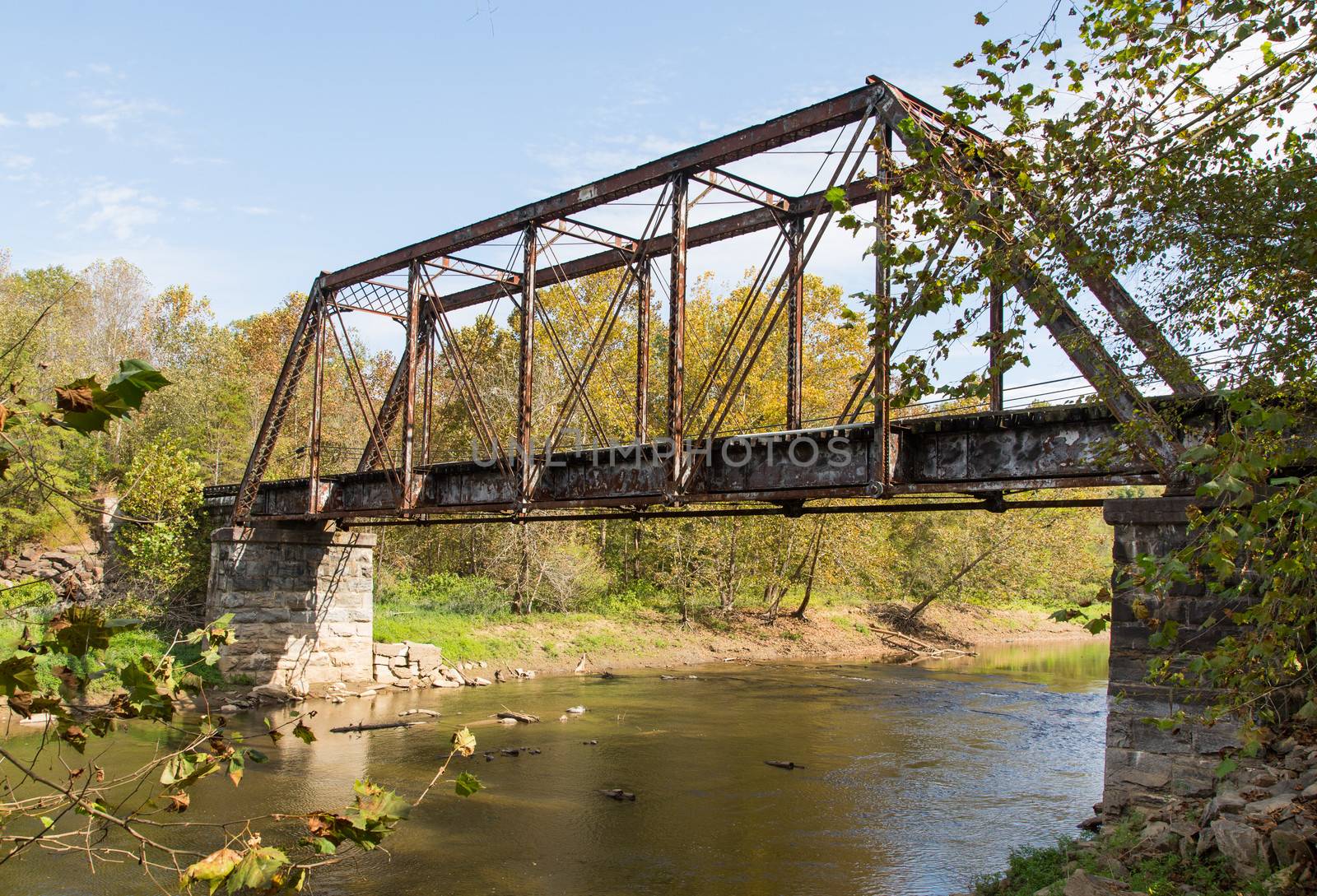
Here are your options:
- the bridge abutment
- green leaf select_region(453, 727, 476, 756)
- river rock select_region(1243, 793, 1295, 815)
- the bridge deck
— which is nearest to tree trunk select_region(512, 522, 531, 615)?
the bridge deck

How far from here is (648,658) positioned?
Answer: 3169 centimetres

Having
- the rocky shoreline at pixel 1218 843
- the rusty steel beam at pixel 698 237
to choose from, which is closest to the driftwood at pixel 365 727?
the rusty steel beam at pixel 698 237

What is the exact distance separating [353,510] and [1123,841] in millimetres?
17692

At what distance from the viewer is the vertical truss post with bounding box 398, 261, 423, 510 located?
64.0 ft

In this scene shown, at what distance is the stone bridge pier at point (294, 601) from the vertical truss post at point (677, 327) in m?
14.5

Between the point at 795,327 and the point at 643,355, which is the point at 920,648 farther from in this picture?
the point at 795,327

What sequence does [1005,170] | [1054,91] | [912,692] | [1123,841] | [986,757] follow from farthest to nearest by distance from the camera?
[912,692]
[986,757]
[1123,841]
[1005,170]
[1054,91]

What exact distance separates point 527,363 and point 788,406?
4.74 meters

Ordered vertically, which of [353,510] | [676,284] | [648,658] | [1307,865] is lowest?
[648,658]

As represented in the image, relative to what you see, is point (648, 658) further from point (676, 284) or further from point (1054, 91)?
point (1054, 91)

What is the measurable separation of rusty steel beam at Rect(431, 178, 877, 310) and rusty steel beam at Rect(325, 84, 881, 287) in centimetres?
104

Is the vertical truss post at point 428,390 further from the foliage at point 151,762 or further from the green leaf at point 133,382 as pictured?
the green leaf at point 133,382

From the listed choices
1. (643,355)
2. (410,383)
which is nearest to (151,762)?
(643,355)

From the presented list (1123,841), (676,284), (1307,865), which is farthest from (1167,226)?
(676,284)
